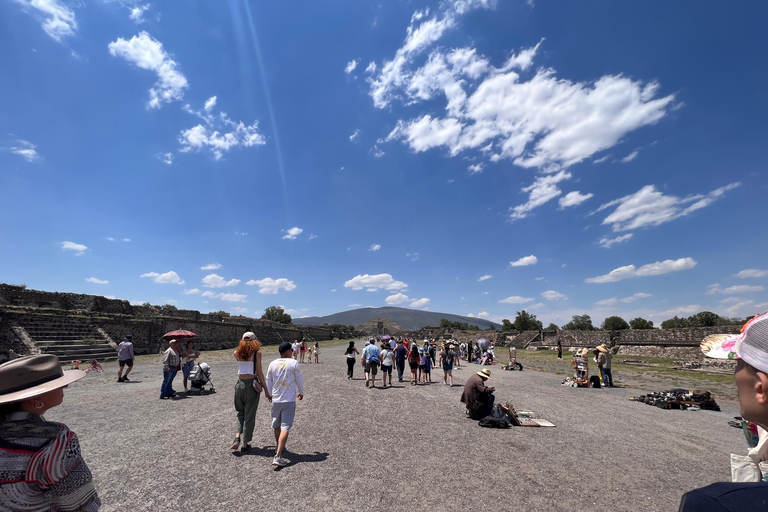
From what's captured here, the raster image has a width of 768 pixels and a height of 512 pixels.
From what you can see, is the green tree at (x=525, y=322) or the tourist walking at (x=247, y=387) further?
the green tree at (x=525, y=322)

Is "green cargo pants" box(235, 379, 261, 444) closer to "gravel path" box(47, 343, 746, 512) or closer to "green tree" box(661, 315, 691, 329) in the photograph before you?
"gravel path" box(47, 343, 746, 512)

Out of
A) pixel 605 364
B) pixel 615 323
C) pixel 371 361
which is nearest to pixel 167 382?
pixel 371 361

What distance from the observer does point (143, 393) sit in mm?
10664

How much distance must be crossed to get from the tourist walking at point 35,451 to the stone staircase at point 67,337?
20.6 m

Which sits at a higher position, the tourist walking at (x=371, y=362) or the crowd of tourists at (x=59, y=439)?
the crowd of tourists at (x=59, y=439)

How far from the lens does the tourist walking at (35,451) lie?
191 centimetres

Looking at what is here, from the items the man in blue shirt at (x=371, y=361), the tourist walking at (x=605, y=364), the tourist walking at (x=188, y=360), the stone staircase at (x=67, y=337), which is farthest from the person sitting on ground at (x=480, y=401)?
the stone staircase at (x=67, y=337)

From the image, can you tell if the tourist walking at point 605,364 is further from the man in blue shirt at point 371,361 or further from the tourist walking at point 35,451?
the tourist walking at point 35,451

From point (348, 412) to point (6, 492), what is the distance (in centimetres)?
752

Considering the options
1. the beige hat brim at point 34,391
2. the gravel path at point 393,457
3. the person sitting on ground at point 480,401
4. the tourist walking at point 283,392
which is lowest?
the gravel path at point 393,457

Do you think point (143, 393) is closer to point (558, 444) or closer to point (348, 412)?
point (348, 412)

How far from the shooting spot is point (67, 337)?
65.0ft

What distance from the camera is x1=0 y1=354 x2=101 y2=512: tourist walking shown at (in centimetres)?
191

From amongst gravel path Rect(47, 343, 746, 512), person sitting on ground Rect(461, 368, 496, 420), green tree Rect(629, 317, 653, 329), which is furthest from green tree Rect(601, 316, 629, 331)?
person sitting on ground Rect(461, 368, 496, 420)
